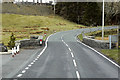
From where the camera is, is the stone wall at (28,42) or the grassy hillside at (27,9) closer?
the stone wall at (28,42)

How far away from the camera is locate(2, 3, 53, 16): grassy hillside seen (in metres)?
112

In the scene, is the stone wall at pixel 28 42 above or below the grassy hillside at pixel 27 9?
below

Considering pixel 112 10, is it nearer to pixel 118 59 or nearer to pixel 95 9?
pixel 95 9

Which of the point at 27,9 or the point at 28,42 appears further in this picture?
the point at 27,9

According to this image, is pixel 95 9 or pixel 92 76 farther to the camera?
pixel 95 9

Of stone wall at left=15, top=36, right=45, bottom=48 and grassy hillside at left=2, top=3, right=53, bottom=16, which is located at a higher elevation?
grassy hillside at left=2, top=3, right=53, bottom=16

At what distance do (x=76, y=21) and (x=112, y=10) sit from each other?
91.3 ft

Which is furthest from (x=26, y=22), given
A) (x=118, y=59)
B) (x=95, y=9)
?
(x=118, y=59)

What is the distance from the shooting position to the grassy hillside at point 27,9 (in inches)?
4397

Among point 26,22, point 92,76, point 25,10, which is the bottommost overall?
point 92,76

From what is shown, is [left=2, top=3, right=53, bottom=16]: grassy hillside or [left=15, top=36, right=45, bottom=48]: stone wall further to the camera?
[left=2, top=3, right=53, bottom=16]: grassy hillside

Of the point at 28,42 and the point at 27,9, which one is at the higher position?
the point at 27,9

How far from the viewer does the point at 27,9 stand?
386 ft

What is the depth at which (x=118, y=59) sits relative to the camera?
55.5ft
